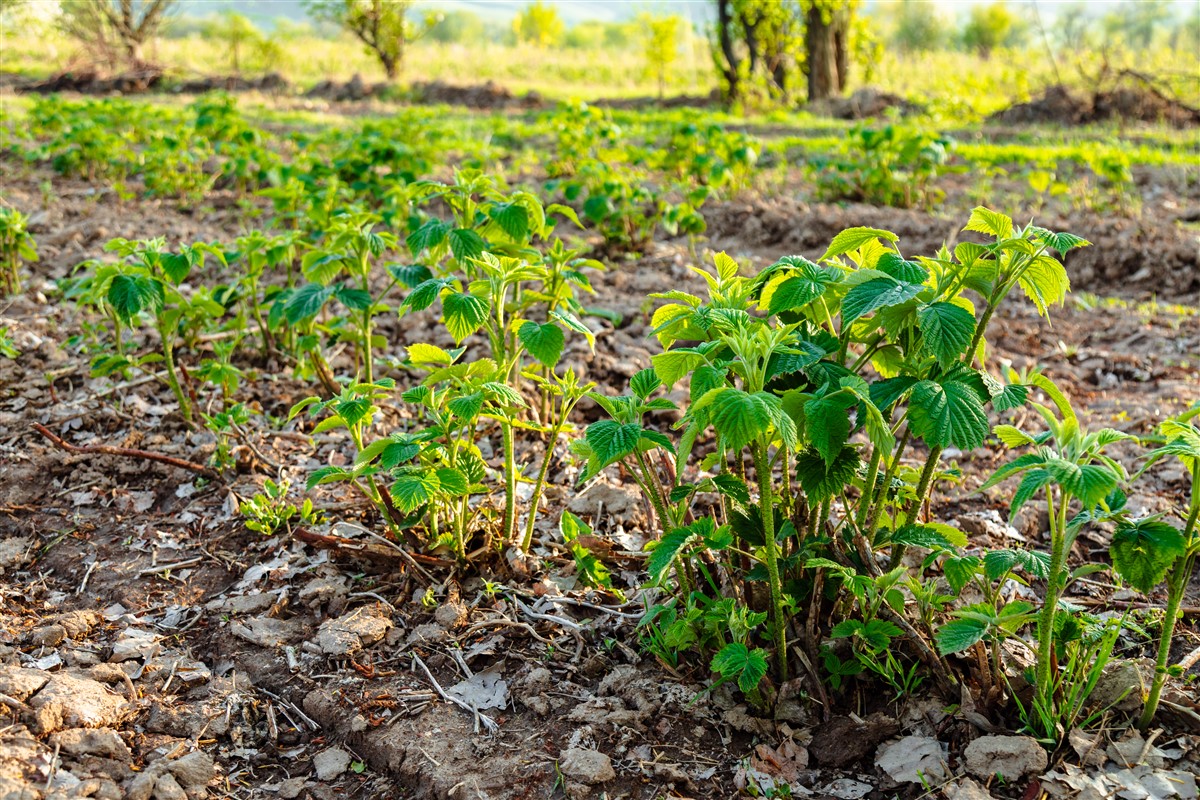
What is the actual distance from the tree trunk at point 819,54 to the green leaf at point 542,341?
12432 millimetres

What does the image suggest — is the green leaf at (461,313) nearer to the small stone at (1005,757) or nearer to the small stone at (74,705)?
the small stone at (74,705)

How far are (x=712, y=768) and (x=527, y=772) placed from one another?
0.38 m

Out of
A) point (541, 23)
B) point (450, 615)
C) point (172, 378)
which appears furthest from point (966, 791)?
point (541, 23)

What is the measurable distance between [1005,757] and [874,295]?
957 mm

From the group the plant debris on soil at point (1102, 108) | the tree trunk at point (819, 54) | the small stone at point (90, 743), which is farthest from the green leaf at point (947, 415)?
the tree trunk at point (819, 54)

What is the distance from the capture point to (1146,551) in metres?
1.65

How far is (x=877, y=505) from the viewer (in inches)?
78.2

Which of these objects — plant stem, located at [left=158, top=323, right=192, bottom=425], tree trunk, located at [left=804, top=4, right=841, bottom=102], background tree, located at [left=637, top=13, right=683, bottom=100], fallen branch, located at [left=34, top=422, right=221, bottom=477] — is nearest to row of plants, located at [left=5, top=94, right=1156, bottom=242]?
plant stem, located at [left=158, top=323, right=192, bottom=425]

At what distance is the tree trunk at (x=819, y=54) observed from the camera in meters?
13.7

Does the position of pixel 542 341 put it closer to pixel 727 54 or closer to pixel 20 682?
pixel 20 682

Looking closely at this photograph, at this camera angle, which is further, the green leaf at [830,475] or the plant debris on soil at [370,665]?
the plant debris on soil at [370,665]

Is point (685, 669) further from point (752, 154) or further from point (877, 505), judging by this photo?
point (752, 154)

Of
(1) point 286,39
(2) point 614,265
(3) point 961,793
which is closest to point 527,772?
(3) point 961,793

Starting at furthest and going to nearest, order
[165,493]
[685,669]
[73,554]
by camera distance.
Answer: [165,493] < [73,554] < [685,669]
